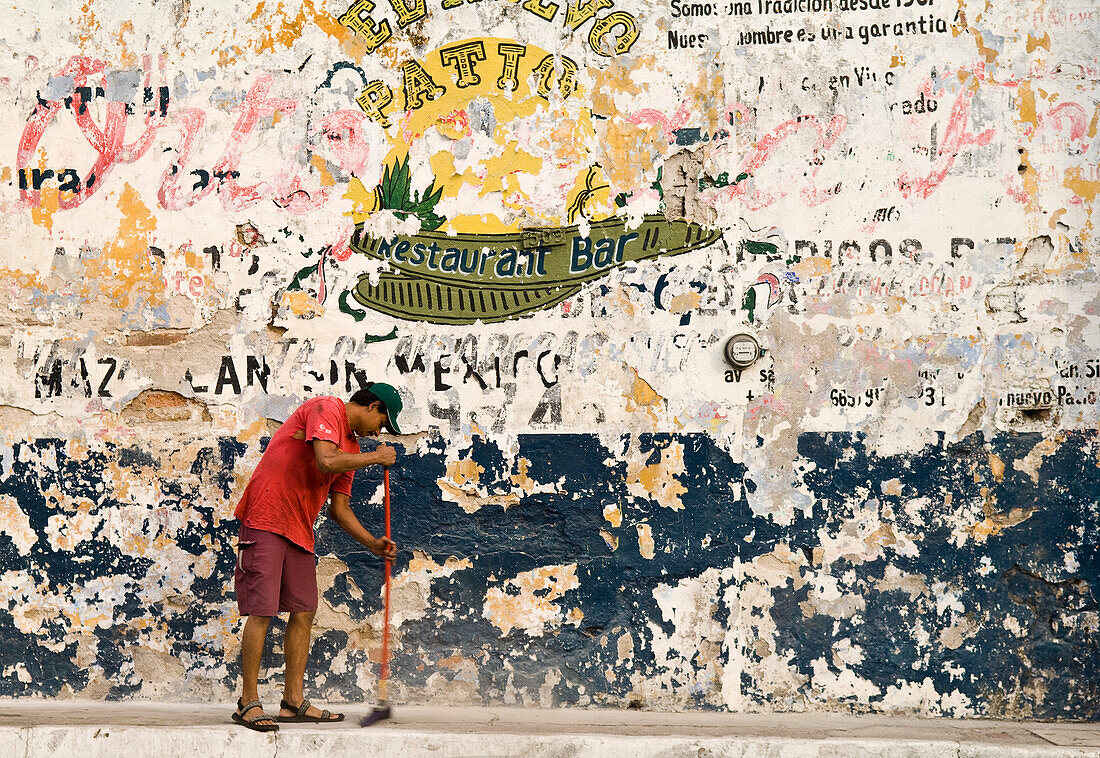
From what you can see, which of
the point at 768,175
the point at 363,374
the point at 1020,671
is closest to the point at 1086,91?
the point at 768,175

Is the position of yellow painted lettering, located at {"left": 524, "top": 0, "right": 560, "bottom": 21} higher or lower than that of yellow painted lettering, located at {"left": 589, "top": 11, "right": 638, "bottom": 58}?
higher

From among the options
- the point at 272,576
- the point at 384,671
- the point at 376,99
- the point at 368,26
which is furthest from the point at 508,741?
the point at 368,26

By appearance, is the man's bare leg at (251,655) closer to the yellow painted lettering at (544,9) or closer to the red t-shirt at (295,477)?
the red t-shirt at (295,477)

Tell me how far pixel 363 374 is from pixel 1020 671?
333cm

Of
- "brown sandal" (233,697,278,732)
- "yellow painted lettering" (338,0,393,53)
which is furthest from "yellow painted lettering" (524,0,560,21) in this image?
"brown sandal" (233,697,278,732)

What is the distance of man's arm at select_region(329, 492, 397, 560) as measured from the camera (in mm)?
4363

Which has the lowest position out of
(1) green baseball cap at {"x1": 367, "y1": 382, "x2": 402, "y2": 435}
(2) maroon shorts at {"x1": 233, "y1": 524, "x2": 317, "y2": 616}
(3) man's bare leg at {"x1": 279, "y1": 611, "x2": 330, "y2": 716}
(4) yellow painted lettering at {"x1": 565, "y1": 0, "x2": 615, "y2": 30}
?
(3) man's bare leg at {"x1": 279, "y1": 611, "x2": 330, "y2": 716}

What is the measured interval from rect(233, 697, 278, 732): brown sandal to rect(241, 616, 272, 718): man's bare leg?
0.02 metres

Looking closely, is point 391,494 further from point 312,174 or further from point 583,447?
point 312,174

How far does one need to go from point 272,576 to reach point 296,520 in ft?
0.83

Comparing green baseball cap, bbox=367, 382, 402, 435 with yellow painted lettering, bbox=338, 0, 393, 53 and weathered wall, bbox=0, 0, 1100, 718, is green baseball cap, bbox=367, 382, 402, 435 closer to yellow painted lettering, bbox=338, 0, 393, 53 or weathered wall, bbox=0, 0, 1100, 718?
weathered wall, bbox=0, 0, 1100, 718

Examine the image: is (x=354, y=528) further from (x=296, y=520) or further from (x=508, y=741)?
(x=508, y=741)

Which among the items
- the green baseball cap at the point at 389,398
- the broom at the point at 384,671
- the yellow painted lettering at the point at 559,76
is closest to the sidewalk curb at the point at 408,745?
the broom at the point at 384,671

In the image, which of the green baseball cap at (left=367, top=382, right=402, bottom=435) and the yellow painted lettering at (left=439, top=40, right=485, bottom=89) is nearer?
the green baseball cap at (left=367, top=382, right=402, bottom=435)
